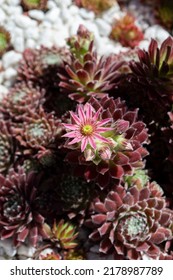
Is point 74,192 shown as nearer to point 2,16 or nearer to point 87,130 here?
point 87,130

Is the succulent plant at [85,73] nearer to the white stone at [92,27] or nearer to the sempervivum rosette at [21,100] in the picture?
the sempervivum rosette at [21,100]

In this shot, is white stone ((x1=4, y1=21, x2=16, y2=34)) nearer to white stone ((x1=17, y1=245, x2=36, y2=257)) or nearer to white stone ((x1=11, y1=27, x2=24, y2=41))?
white stone ((x1=11, y1=27, x2=24, y2=41))

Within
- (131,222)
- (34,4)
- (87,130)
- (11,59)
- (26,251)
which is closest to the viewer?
(87,130)

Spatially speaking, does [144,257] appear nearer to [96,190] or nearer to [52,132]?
[96,190]

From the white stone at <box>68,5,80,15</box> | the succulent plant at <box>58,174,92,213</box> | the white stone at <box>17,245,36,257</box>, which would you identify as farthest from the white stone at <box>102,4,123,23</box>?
the white stone at <box>17,245,36,257</box>

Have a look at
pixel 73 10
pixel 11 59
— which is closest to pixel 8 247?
pixel 11 59
